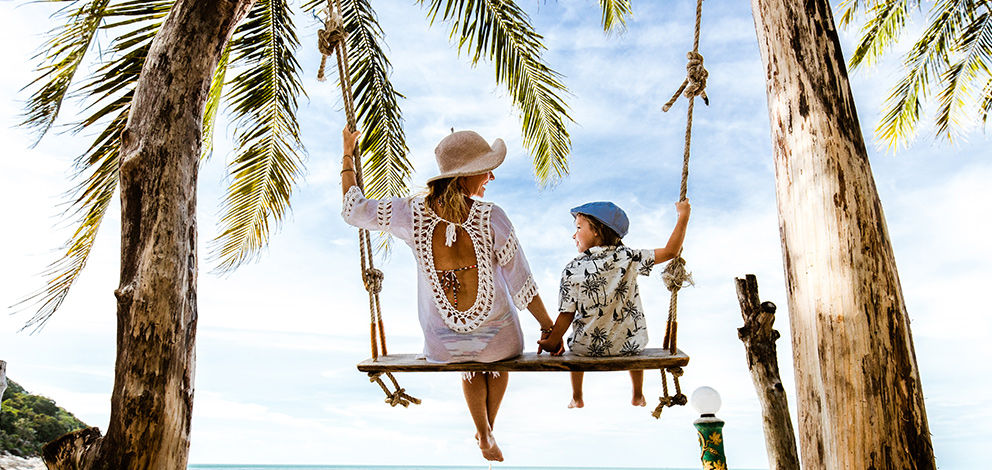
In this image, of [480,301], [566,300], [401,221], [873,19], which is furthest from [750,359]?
[873,19]

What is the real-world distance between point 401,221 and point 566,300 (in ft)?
2.61

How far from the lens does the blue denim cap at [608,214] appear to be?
3203 mm

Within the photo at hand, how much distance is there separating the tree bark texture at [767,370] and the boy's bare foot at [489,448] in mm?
1664

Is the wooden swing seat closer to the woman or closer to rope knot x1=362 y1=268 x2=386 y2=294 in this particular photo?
the woman

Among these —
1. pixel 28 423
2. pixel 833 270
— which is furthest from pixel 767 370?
pixel 28 423

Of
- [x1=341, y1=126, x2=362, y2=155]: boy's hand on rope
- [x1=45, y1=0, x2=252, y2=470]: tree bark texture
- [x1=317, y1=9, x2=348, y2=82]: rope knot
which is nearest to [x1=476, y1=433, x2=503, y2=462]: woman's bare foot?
[x1=45, y1=0, x2=252, y2=470]: tree bark texture

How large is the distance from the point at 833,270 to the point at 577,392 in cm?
130

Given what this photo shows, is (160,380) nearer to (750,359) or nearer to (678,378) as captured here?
(678,378)

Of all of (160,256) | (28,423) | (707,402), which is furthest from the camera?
(28,423)

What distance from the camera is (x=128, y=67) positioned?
457cm

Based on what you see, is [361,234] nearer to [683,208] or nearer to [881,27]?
[683,208]

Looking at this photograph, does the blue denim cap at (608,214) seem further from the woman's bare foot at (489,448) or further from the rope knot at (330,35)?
the rope knot at (330,35)

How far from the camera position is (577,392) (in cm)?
331

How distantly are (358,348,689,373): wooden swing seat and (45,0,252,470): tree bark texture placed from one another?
77 centimetres
